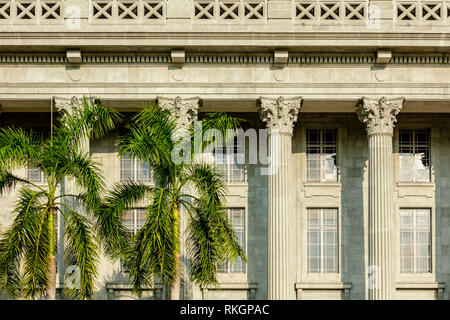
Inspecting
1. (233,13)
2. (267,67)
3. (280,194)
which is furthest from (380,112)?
(233,13)

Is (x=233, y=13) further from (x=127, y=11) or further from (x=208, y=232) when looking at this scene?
(x=208, y=232)

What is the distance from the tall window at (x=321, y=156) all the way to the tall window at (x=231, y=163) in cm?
254

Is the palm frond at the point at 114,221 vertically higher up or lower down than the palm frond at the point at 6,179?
lower down

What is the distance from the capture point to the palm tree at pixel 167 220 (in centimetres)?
2930

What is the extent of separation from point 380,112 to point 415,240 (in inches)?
231

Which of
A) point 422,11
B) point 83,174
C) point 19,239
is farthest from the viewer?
point 422,11

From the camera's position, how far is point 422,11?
123ft

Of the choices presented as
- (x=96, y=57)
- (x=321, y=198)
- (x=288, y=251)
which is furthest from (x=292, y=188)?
(x=96, y=57)

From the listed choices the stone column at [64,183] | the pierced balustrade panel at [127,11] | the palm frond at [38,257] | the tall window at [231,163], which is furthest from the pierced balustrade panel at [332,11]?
the palm frond at [38,257]

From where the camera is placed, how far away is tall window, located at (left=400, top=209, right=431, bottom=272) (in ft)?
131

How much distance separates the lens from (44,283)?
2889cm

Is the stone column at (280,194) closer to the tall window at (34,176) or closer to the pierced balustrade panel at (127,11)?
the pierced balustrade panel at (127,11)

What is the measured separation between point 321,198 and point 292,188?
3.86 feet
